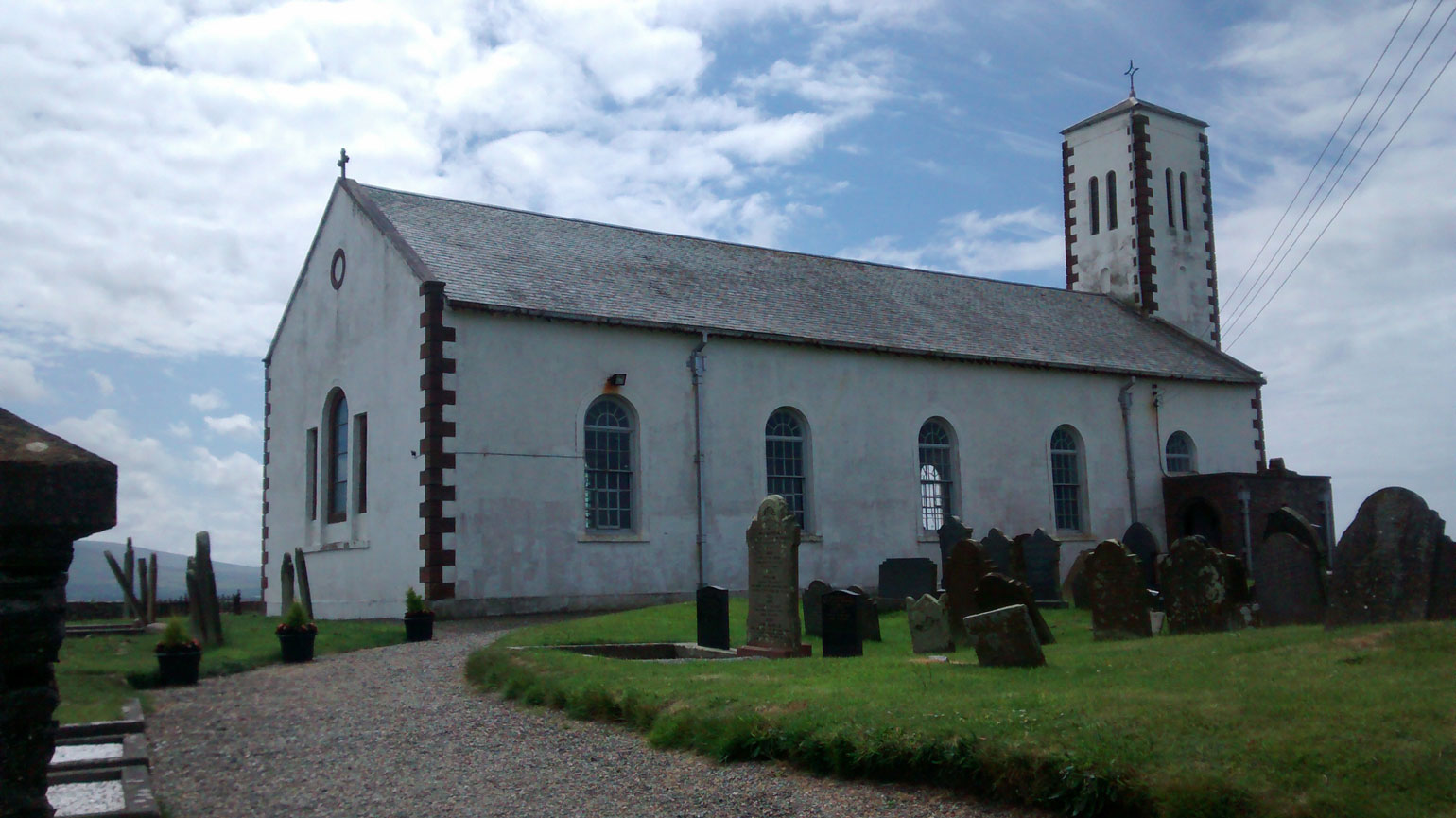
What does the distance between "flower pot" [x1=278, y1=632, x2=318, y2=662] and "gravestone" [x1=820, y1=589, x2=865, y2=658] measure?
6.78 meters

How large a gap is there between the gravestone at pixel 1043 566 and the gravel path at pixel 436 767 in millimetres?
13054

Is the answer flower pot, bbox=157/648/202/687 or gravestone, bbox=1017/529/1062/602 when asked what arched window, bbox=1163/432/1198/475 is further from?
flower pot, bbox=157/648/202/687

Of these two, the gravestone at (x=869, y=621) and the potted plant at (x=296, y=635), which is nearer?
the potted plant at (x=296, y=635)

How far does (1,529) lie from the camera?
4102mm

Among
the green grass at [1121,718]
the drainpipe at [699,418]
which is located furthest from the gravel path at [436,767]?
the drainpipe at [699,418]

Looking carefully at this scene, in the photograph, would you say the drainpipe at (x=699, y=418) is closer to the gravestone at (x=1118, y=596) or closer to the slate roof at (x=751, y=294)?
the slate roof at (x=751, y=294)

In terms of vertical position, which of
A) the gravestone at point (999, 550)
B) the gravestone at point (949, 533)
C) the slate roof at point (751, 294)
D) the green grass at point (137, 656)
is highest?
the slate roof at point (751, 294)

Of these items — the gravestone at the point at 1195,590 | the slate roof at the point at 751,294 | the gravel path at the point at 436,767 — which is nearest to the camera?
the gravel path at the point at 436,767

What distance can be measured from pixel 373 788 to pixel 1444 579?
9.57 metres

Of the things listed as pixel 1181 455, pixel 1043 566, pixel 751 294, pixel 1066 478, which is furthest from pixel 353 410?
pixel 1181 455

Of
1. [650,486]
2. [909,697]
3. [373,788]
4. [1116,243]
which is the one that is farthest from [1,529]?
[1116,243]

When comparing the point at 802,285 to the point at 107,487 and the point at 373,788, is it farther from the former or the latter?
the point at 107,487

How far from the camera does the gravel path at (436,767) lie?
289 inches

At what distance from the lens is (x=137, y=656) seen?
49.2 feet
